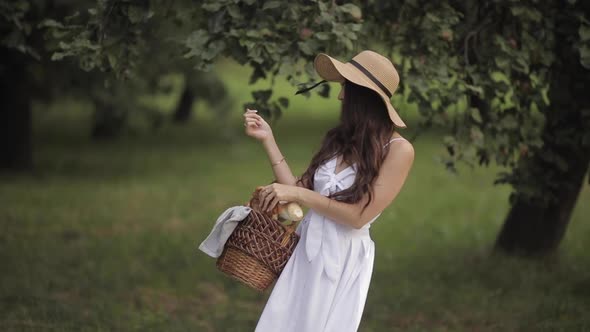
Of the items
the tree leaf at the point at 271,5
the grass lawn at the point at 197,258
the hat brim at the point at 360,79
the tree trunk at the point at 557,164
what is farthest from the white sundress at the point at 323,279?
the tree trunk at the point at 557,164

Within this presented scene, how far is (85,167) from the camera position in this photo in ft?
43.1

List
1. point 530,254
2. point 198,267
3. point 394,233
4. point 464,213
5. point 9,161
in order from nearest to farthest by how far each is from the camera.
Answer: point 530,254
point 198,267
point 394,233
point 464,213
point 9,161

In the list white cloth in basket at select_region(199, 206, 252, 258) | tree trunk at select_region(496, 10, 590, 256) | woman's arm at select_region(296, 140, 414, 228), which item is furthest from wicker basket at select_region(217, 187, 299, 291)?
tree trunk at select_region(496, 10, 590, 256)

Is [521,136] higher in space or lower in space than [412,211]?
higher

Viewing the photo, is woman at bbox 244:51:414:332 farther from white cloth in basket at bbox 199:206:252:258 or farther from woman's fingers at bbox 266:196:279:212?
white cloth in basket at bbox 199:206:252:258

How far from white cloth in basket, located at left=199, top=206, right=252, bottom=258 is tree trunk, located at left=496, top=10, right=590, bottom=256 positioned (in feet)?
8.63

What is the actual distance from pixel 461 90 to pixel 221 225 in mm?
2142

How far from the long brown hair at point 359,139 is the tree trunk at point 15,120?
832 centimetres

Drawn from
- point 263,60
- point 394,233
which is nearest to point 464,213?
point 394,233

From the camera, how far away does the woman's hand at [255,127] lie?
3.49 metres

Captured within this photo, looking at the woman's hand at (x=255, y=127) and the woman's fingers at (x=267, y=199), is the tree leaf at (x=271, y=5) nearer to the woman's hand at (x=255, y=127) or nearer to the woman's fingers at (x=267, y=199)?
the woman's hand at (x=255, y=127)

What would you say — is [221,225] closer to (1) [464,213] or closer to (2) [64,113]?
(1) [464,213]

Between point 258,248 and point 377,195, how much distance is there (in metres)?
0.55

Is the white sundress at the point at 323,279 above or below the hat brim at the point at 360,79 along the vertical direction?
below
